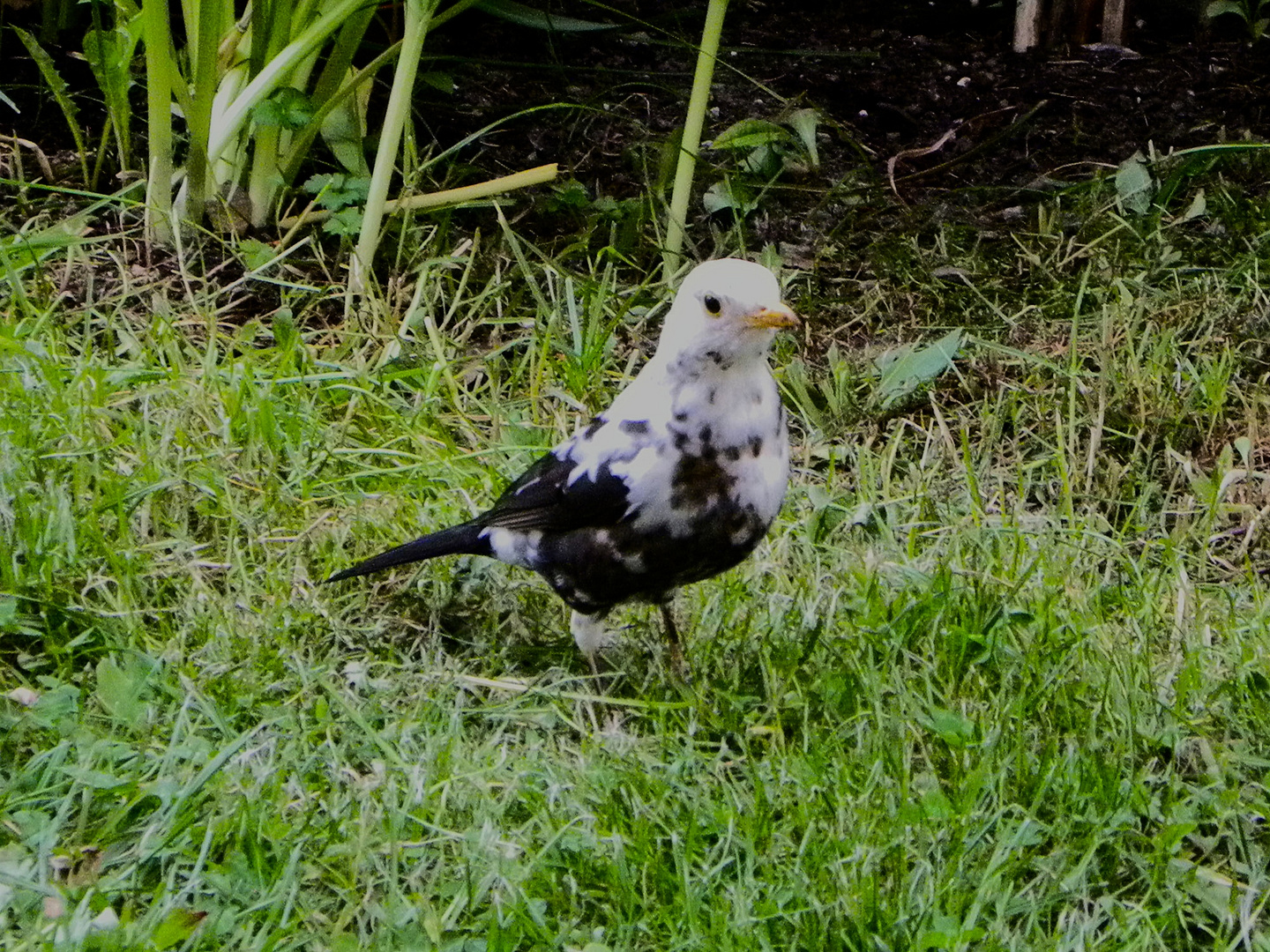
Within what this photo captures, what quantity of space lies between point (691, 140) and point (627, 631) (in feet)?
4.35

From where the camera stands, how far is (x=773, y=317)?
2.37 meters

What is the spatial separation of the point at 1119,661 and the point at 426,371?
66.4 inches

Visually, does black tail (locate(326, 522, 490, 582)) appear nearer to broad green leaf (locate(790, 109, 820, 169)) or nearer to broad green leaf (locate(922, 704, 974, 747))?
broad green leaf (locate(922, 704, 974, 747))

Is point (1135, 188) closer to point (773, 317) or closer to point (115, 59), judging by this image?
point (773, 317)

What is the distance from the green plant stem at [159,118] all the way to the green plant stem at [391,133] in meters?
0.51

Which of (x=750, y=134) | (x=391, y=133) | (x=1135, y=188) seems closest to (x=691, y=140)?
(x=750, y=134)

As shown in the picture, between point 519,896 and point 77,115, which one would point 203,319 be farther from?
point 519,896

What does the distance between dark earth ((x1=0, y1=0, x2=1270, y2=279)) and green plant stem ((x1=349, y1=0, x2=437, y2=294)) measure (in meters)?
0.46

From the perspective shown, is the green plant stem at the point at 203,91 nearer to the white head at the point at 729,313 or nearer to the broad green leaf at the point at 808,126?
the broad green leaf at the point at 808,126

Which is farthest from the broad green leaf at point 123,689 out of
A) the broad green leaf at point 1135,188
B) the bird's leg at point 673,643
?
the broad green leaf at point 1135,188

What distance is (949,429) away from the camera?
3.50 metres

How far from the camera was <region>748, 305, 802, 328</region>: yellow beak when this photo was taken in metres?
2.36

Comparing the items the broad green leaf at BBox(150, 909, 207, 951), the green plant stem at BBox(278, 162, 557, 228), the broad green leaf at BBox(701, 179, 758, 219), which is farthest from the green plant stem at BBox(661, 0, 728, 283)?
the broad green leaf at BBox(150, 909, 207, 951)

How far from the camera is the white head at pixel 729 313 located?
93.7 inches
